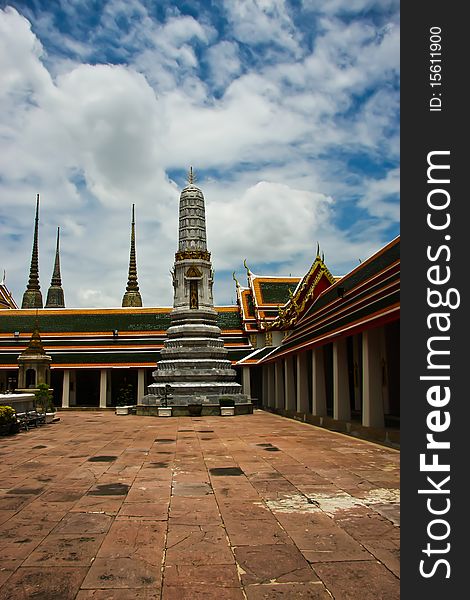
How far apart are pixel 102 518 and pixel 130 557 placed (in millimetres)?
1827

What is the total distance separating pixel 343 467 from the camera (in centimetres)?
1204

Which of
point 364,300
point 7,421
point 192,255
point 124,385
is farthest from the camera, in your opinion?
point 124,385

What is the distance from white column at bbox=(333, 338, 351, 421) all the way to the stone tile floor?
627cm

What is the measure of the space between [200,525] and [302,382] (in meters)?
20.6

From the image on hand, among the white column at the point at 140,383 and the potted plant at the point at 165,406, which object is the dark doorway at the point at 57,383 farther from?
the potted plant at the point at 165,406

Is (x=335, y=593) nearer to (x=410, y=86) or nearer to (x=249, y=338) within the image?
(x=410, y=86)

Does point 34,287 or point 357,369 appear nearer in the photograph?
point 357,369

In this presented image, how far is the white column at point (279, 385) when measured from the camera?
111 ft

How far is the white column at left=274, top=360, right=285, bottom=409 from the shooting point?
111 ft

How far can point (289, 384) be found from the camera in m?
31.2

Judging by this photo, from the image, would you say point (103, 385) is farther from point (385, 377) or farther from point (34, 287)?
point (34, 287)

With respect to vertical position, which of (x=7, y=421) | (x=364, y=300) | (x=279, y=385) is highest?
(x=364, y=300)

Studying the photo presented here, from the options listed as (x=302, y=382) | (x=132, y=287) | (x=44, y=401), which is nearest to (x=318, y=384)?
(x=302, y=382)

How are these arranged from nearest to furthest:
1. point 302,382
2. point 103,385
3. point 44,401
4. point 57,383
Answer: point 44,401 → point 302,382 → point 103,385 → point 57,383
